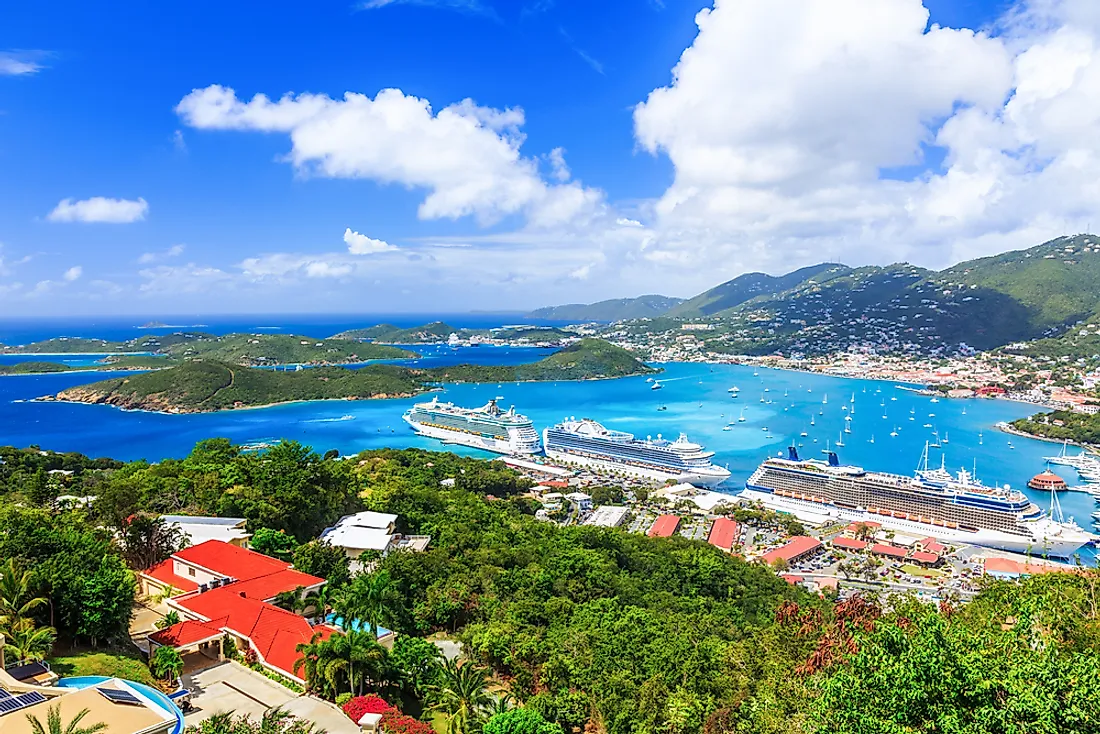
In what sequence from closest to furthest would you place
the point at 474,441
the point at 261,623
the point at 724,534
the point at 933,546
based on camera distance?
the point at 261,623
the point at 933,546
the point at 724,534
the point at 474,441

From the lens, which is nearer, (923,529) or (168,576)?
(168,576)

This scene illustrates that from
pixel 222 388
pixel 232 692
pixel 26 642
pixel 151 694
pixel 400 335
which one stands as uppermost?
A: pixel 400 335

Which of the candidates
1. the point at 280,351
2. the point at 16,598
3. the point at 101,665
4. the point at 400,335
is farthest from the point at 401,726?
the point at 400,335

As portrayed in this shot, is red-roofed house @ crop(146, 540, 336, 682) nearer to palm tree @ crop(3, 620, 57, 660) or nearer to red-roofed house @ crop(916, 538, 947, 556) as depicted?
palm tree @ crop(3, 620, 57, 660)

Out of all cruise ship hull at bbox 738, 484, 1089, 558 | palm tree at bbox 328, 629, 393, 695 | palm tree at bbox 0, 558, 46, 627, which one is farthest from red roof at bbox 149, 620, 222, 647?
cruise ship hull at bbox 738, 484, 1089, 558

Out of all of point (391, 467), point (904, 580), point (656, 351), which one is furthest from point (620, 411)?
point (656, 351)

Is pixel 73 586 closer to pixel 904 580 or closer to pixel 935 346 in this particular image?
pixel 904 580

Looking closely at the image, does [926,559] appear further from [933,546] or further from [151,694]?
[151,694]
